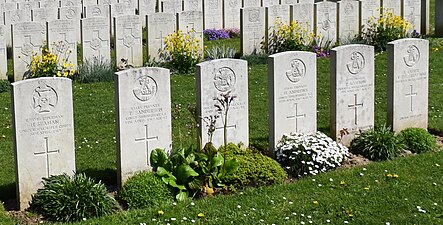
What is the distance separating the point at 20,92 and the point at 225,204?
2544 millimetres

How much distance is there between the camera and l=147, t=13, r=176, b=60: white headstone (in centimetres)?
1778

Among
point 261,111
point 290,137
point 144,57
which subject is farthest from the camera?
point 144,57

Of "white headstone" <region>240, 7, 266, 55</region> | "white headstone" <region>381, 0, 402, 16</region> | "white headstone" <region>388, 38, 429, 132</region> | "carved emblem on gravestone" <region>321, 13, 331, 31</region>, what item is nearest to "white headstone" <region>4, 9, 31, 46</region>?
"white headstone" <region>240, 7, 266, 55</region>

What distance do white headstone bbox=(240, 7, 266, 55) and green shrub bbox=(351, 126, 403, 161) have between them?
274 inches

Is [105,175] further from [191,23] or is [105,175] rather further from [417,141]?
[191,23]

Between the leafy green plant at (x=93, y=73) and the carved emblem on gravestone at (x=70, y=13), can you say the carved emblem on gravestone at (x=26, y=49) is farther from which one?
the carved emblem on gravestone at (x=70, y=13)

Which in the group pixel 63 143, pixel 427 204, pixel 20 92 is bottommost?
pixel 427 204

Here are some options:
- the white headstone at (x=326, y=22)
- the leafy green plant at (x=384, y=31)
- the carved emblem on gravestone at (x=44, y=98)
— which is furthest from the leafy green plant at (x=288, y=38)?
the carved emblem on gravestone at (x=44, y=98)

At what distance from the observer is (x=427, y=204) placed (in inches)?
388

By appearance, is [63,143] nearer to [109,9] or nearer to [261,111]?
[261,111]

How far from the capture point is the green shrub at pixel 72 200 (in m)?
9.52

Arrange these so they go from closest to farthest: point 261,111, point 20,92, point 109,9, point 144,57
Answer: point 20,92 < point 261,111 < point 144,57 < point 109,9

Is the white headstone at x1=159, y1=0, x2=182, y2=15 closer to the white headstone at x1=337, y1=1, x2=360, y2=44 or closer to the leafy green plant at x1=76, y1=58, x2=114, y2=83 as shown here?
the white headstone at x1=337, y1=1, x2=360, y2=44

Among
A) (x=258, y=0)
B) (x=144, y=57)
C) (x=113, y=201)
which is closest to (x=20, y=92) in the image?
(x=113, y=201)
